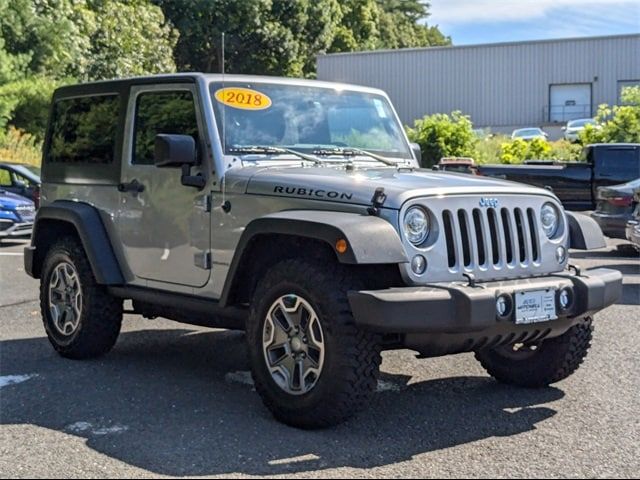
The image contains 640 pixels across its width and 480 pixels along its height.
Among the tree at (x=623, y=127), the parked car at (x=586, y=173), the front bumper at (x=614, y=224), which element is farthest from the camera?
the tree at (x=623, y=127)

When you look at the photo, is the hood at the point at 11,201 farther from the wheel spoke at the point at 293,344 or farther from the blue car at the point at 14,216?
the wheel spoke at the point at 293,344

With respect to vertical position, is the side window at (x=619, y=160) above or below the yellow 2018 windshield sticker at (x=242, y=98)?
below

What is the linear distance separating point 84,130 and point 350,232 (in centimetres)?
321

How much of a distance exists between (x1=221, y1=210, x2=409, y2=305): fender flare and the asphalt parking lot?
0.99m

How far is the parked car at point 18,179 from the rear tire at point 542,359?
12916 mm

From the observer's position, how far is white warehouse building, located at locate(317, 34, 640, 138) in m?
48.5

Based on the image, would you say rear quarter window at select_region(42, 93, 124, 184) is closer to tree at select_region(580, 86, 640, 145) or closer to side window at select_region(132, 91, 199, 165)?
side window at select_region(132, 91, 199, 165)

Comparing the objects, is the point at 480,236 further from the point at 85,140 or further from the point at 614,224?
the point at 614,224

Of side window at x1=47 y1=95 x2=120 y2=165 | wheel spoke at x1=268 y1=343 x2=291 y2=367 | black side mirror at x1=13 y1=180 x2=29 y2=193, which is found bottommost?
wheel spoke at x1=268 y1=343 x2=291 y2=367

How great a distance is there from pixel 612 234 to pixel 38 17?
Answer: 76.0ft

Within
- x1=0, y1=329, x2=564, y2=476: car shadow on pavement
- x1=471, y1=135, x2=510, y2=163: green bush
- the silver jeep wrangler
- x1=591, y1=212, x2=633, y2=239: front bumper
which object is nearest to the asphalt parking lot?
x1=0, y1=329, x2=564, y2=476: car shadow on pavement

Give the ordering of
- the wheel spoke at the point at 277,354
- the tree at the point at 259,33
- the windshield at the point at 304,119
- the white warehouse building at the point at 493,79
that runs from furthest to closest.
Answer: the white warehouse building at the point at 493,79 → the tree at the point at 259,33 → the windshield at the point at 304,119 → the wheel spoke at the point at 277,354

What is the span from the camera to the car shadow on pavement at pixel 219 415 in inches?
189

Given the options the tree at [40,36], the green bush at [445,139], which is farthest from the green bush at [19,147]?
the green bush at [445,139]
